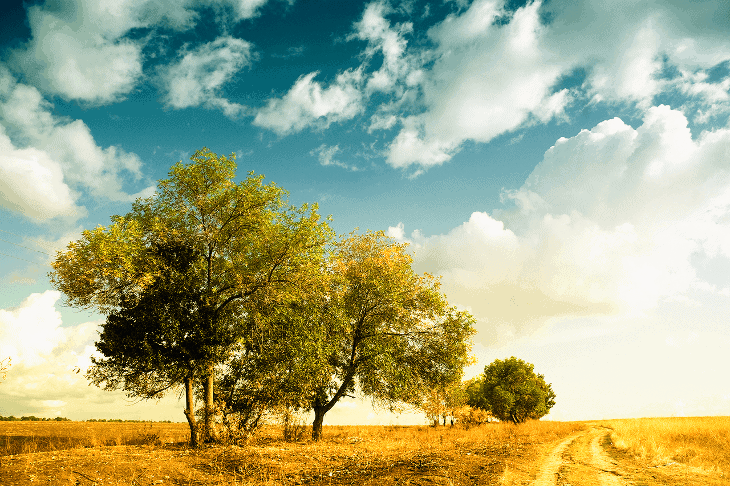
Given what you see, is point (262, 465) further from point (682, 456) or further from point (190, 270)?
point (682, 456)

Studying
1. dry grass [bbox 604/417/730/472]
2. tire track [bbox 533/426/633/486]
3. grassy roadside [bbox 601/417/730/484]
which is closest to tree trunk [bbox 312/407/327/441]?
tire track [bbox 533/426/633/486]

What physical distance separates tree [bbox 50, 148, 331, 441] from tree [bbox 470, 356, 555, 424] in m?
46.9

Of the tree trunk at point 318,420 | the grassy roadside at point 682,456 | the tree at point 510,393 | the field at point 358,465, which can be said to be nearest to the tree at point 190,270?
the field at point 358,465

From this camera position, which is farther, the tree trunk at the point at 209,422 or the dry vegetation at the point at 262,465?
the tree trunk at the point at 209,422

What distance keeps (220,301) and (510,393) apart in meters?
49.7

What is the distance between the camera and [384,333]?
83.0ft

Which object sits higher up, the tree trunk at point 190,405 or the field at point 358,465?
the tree trunk at point 190,405

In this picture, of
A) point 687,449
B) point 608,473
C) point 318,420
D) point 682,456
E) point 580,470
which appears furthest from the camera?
point 318,420

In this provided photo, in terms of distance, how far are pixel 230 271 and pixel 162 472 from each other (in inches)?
410

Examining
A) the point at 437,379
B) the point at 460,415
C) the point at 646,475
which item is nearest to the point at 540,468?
the point at 646,475

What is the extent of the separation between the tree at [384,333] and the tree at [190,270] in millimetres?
4076

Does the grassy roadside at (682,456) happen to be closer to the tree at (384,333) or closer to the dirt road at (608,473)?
the dirt road at (608,473)

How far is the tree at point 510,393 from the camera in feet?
187

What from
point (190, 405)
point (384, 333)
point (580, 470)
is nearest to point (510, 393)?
point (384, 333)
